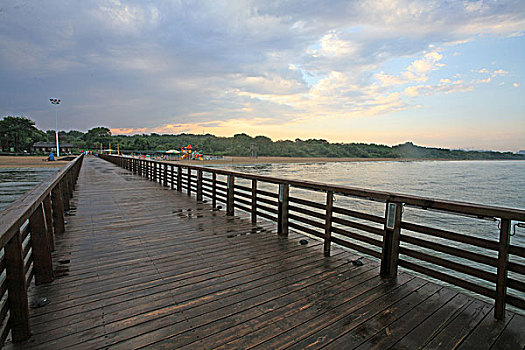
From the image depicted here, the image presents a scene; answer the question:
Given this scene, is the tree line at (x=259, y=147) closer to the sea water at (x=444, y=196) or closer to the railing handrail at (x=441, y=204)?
the sea water at (x=444, y=196)

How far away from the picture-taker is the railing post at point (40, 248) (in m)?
2.14

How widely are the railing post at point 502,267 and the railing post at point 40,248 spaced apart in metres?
3.49

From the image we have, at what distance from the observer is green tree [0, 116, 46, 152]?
57.7m

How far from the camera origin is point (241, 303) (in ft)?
6.73

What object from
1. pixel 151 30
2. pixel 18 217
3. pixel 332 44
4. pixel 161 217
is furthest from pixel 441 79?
pixel 18 217

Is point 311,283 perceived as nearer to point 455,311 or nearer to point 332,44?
point 455,311

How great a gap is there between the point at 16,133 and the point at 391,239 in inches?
3142

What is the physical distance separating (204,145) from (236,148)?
11.3 metres

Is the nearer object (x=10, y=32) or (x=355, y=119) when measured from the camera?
(x=10, y=32)

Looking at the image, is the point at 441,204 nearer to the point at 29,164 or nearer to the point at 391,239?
the point at 391,239

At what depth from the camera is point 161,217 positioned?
4887 millimetres

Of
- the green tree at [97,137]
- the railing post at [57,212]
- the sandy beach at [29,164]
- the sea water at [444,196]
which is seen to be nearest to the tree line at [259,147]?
the green tree at [97,137]

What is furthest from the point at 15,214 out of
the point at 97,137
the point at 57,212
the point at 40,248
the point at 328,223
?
the point at 97,137

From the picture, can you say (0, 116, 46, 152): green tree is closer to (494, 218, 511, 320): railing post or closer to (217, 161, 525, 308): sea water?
(217, 161, 525, 308): sea water
